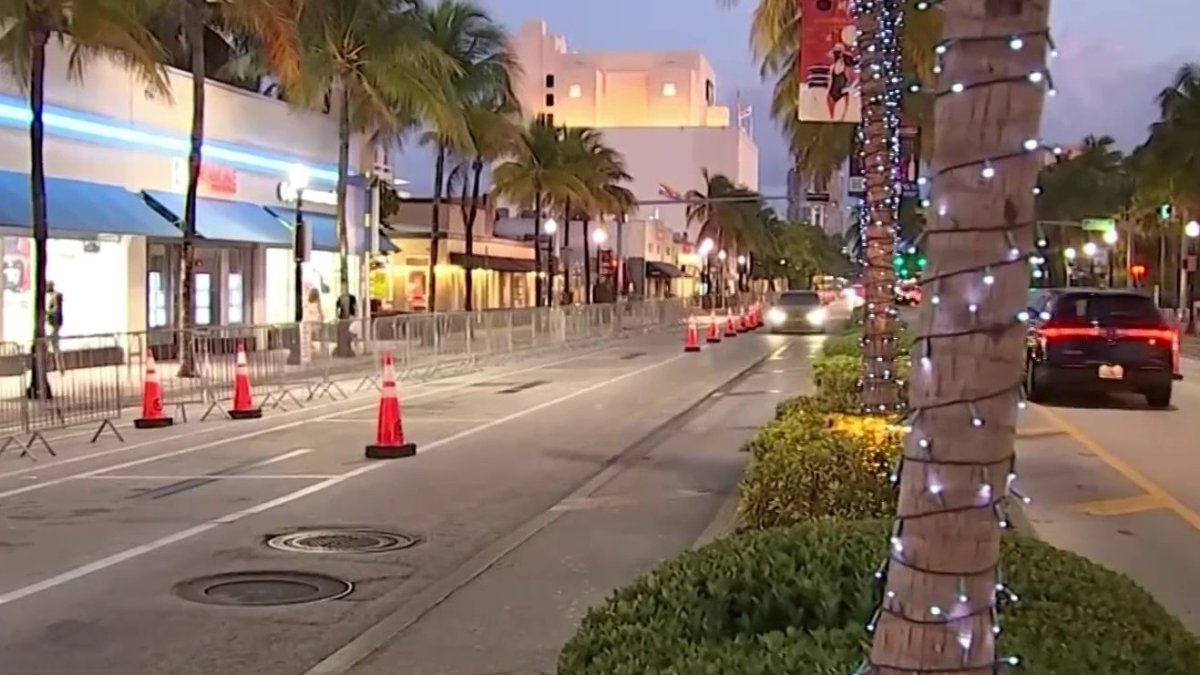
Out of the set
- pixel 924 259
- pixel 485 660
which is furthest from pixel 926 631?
pixel 485 660

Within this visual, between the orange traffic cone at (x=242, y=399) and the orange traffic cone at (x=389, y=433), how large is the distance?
479 centimetres

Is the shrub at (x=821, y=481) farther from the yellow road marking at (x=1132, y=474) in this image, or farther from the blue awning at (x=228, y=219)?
the blue awning at (x=228, y=219)

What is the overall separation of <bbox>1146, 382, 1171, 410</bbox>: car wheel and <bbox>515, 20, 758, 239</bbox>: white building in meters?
118

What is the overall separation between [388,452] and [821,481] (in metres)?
7.95

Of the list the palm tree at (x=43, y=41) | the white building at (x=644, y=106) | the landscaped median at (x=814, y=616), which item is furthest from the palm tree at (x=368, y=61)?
the white building at (x=644, y=106)

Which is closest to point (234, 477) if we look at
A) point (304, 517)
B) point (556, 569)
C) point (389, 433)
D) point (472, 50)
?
point (389, 433)

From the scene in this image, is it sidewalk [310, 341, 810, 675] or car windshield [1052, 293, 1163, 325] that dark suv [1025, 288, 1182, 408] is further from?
sidewalk [310, 341, 810, 675]

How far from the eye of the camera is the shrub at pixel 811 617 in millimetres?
3877

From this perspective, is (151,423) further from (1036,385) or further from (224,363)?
(1036,385)

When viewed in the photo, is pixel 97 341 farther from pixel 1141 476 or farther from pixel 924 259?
pixel 924 259

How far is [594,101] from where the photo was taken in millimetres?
144875

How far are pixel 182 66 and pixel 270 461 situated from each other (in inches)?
1055

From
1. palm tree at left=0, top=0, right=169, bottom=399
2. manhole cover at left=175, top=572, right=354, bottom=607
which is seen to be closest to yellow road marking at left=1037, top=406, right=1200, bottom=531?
manhole cover at left=175, top=572, right=354, bottom=607

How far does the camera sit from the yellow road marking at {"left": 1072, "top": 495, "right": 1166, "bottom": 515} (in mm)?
11992
